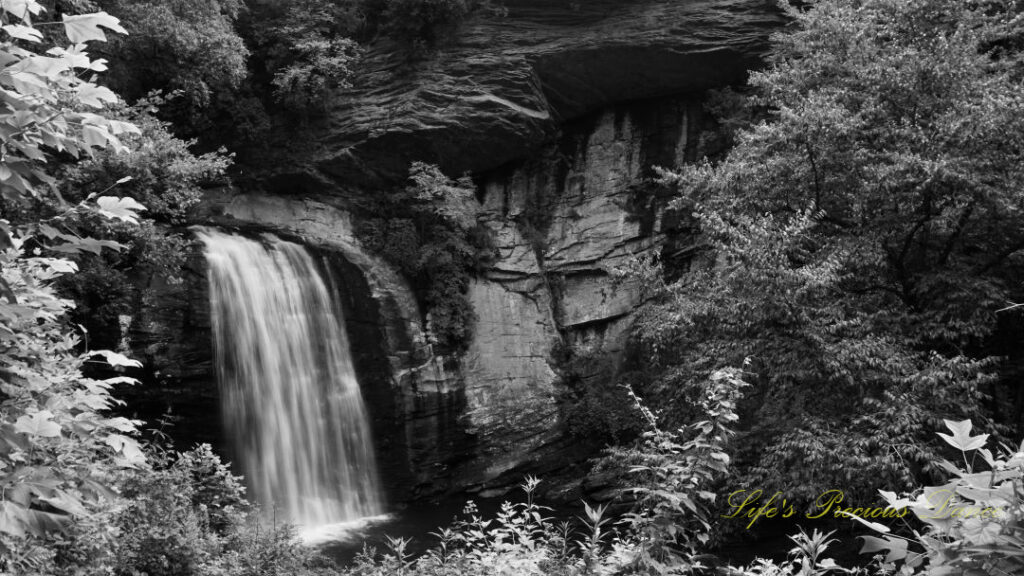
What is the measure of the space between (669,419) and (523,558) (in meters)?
8.31

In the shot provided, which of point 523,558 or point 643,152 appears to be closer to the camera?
point 523,558

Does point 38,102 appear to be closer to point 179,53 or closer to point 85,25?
point 85,25

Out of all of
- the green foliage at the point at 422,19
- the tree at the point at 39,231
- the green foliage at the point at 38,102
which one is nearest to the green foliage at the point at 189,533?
the tree at the point at 39,231

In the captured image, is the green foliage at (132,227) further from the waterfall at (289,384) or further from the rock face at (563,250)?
the rock face at (563,250)

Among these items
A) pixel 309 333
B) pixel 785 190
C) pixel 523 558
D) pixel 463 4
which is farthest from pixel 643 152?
pixel 523 558

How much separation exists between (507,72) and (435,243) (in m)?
4.43

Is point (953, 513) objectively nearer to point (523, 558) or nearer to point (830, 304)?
point (523, 558)

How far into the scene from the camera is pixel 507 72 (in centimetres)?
1753

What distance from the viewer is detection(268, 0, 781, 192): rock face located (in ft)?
55.8

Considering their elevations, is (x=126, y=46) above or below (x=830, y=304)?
above

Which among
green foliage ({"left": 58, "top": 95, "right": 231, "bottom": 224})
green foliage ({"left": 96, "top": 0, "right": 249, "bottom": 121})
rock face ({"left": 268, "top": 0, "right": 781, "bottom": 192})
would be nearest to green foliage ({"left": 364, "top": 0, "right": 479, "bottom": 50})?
rock face ({"left": 268, "top": 0, "right": 781, "bottom": 192})

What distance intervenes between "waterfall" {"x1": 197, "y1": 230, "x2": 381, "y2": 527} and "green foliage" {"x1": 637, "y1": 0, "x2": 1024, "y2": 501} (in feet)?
22.5

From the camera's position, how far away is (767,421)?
35.4ft

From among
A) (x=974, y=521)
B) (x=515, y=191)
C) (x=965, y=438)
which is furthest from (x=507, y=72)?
(x=974, y=521)
